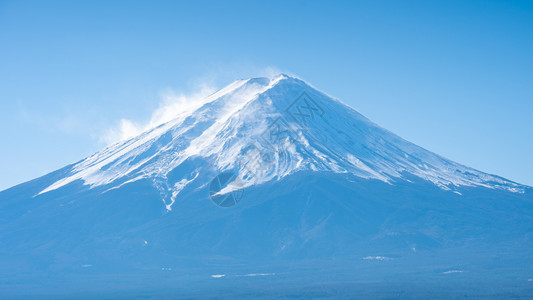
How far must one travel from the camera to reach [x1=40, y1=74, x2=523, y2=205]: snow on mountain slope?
531 ft

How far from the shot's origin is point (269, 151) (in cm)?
16788

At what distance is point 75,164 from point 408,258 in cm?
10684

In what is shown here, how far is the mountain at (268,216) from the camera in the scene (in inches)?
4397

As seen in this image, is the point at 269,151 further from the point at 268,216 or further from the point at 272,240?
the point at 272,240

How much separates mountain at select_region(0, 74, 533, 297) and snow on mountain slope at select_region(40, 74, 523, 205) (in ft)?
1.78

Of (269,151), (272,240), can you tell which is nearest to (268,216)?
(272,240)

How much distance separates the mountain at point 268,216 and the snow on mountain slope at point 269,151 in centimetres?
54

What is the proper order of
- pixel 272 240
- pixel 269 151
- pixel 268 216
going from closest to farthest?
pixel 272 240 → pixel 268 216 → pixel 269 151

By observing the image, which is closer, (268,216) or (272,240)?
(272,240)

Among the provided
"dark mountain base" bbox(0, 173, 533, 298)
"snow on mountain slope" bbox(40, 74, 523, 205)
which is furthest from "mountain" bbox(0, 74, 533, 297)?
"snow on mountain slope" bbox(40, 74, 523, 205)

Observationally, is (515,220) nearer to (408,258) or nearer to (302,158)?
(408,258)

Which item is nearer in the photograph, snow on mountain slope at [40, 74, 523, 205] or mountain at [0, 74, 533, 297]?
mountain at [0, 74, 533, 297]

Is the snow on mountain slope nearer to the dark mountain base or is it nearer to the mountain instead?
the mountain

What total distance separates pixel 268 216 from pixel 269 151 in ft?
91.0
